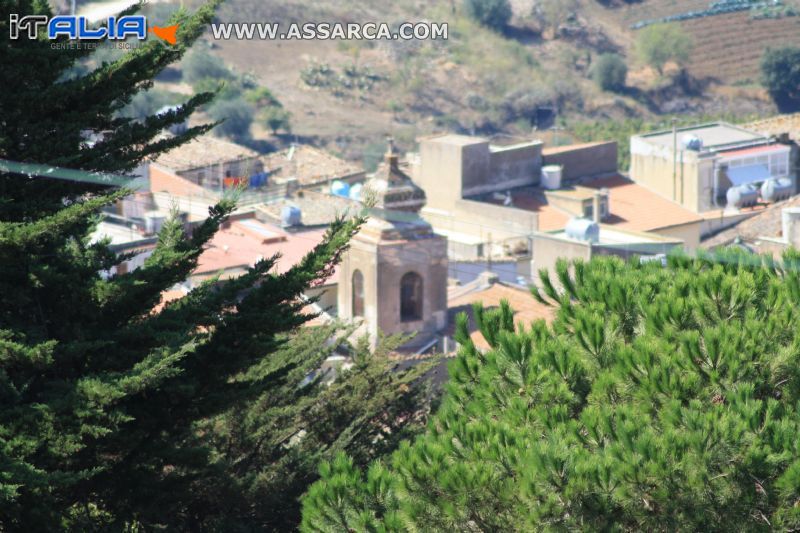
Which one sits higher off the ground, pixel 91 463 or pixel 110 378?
pixel 110 378

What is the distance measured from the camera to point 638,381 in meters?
9.23

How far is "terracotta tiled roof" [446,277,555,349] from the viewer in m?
25.1

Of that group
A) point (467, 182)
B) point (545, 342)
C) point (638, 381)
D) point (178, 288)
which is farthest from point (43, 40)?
point (467, 182)

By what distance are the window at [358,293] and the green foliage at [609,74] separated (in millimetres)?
48537

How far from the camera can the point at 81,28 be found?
411 inches

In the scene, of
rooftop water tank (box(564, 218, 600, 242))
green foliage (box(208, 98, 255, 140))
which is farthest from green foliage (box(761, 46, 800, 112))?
rooftop water tank (box(564, 218, 600, 242))

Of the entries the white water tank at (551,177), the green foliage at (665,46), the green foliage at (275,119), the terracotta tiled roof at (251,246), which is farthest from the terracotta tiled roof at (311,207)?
the green foliage at (665,46)

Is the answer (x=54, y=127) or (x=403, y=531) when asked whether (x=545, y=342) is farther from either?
(x=54, y=127)

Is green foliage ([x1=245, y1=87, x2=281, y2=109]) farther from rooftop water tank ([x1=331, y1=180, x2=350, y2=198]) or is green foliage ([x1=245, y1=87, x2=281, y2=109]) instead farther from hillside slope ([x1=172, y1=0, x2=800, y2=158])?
rooftop water tank ([x1=331, y1=180, x2=350, y2=198])

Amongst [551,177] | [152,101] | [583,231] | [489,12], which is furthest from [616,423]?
[489,12]

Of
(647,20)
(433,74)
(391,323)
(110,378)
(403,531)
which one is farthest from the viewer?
(647,20)

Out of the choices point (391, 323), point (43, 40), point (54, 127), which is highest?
point (43, 40)

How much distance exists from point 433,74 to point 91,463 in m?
64.0

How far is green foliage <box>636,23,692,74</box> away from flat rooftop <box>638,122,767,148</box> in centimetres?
2372
